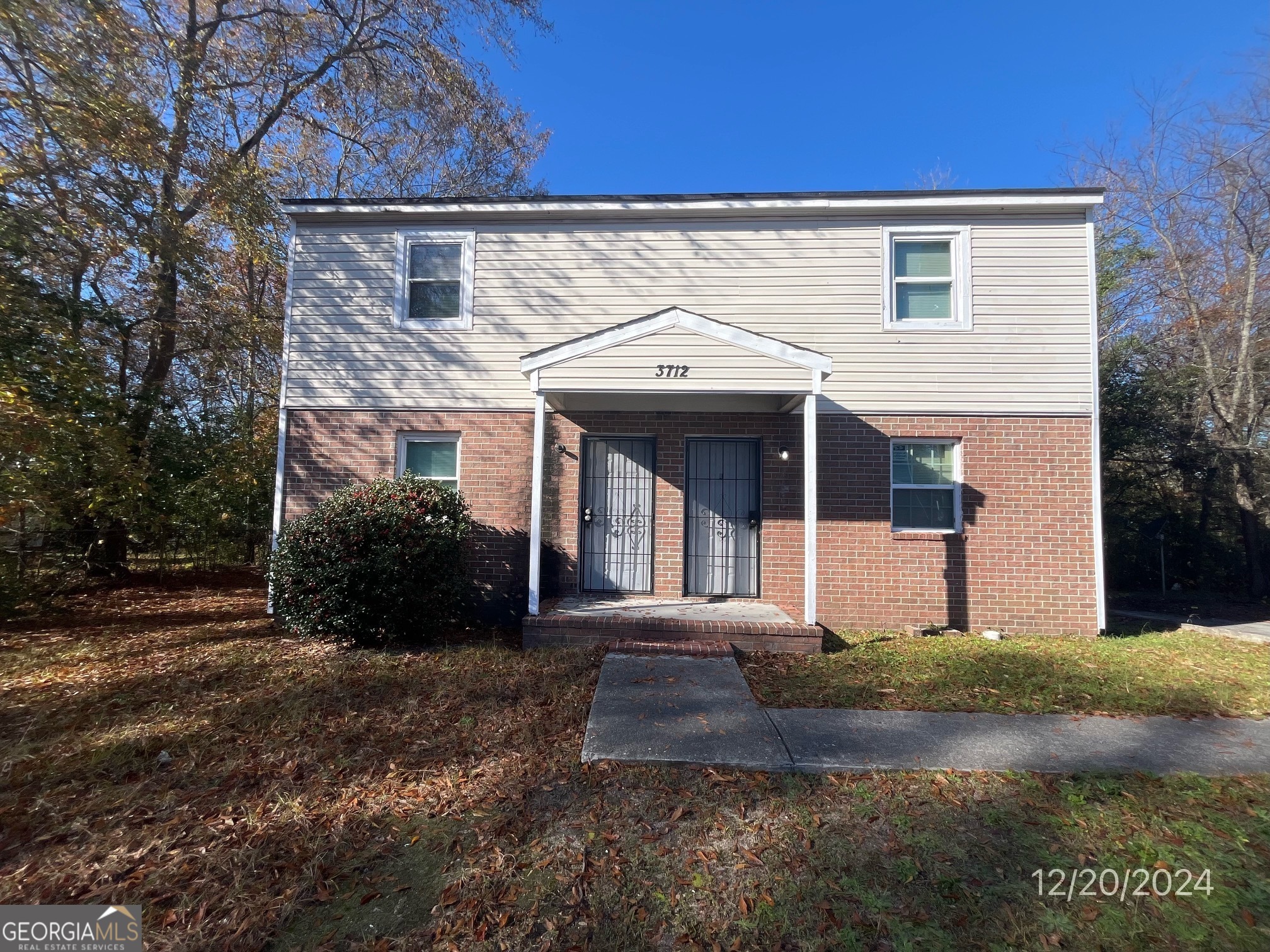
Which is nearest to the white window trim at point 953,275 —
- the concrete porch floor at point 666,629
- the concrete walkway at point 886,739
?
the concrete porch floor at point 666,629

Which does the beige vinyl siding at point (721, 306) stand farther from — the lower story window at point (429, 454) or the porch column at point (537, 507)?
the porch column at point (537, 507)

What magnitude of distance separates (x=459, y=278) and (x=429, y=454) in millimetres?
2516

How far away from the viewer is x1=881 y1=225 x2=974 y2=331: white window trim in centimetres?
746

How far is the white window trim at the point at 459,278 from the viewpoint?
787 cm

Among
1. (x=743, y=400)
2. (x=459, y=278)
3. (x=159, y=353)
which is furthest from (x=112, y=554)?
(x=743, y=400)

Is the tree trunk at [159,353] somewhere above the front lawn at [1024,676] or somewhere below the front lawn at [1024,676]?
above

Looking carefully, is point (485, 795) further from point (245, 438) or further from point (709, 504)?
point (245, 438)

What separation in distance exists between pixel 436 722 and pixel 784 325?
6.20 m

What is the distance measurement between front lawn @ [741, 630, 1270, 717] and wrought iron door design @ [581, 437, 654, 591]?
234cm

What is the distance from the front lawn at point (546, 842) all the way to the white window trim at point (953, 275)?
18.3ft

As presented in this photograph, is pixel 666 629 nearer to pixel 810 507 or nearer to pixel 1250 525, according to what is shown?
pixel 810 507

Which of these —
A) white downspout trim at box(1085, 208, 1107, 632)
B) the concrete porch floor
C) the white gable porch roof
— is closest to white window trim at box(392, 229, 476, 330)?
the white gable porch roof

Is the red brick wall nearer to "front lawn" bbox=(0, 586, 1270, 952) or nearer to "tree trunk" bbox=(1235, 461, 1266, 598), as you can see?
"front lawn" bbox=(0, 586, 1270, 952)

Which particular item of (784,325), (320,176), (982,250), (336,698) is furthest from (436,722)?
(320,176)
